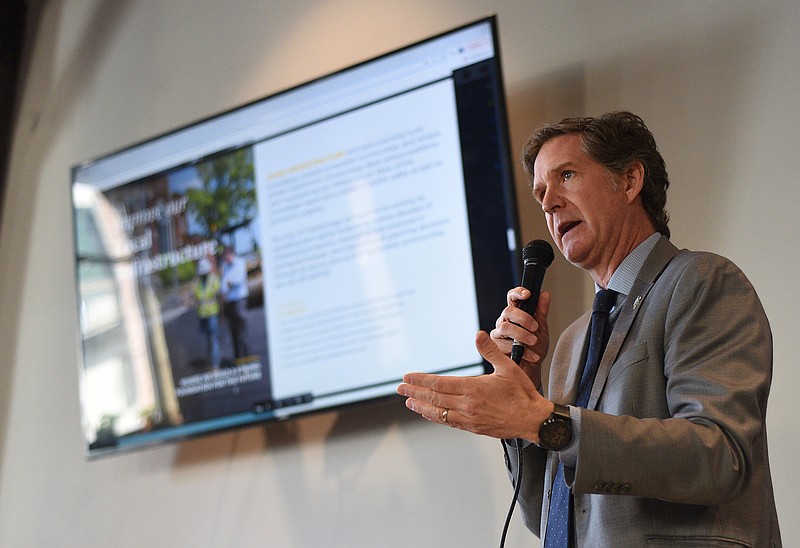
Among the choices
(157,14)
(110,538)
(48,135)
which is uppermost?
(157,14)

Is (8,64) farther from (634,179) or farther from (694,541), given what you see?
(694,541)

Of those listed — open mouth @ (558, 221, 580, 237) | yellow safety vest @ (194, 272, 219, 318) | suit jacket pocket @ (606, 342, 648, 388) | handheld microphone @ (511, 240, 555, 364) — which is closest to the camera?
suit jacket pocket @ (606, 342, 648, 388)

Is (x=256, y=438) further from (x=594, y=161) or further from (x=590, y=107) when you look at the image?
(x=594, y=161)

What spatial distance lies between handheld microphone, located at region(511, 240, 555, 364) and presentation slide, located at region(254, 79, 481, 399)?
2.95 ft

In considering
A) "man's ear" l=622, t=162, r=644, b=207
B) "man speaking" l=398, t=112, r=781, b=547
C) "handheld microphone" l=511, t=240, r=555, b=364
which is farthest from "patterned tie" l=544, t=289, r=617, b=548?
"man's ear" l=622, t=162, r=644, b=207

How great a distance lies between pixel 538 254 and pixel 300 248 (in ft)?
4.75

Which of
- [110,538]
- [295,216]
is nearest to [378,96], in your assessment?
[295,216]

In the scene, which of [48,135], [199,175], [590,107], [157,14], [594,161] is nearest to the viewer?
[594,161]

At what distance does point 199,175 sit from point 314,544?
53.1 inches

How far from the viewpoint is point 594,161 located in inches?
72.3

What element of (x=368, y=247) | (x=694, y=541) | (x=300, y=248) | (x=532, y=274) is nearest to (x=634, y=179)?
(x=532, y=274)

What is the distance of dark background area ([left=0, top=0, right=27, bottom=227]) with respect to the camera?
174 inches

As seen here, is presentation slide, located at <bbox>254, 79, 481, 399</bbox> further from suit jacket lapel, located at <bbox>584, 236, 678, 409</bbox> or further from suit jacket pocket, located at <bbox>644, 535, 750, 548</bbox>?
suit jacket pocket, located at <bbox>644, 535, 750, 548</bbox>

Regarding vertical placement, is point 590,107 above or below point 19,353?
above
